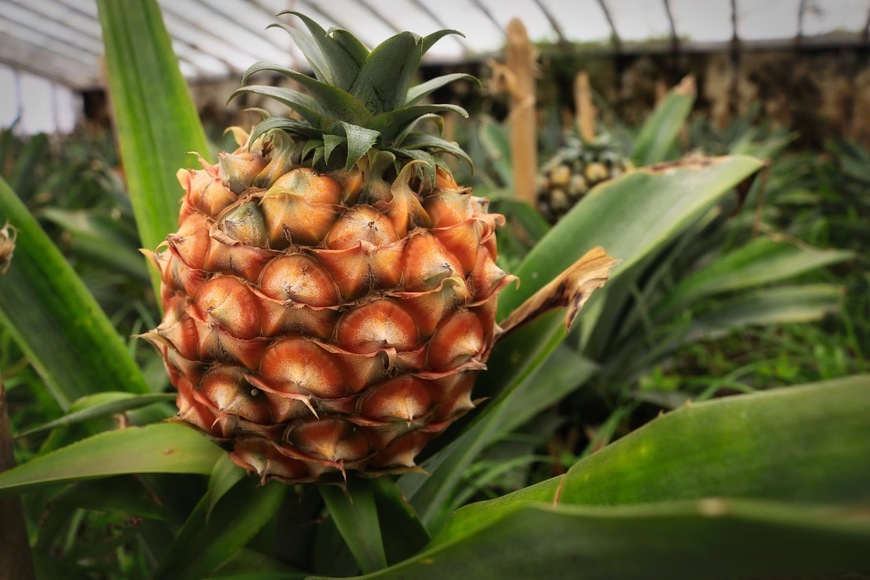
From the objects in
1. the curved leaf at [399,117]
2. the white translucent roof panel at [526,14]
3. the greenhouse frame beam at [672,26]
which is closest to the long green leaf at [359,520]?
the curved leaf at [399,117]

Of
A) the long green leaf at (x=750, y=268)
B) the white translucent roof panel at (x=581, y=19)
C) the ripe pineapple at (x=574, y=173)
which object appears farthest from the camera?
the white translucent roof panel at (x=581, y=19)

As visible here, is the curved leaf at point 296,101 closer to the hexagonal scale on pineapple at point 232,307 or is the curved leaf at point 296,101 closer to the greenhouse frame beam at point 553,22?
the hexagonal scale on pineapple at point 232,307

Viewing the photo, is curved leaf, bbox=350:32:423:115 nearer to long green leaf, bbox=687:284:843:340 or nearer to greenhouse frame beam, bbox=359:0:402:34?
long green leaf, bbox=687:284:843:340

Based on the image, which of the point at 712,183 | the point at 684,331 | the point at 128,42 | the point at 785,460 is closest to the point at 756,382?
the point at 684,331

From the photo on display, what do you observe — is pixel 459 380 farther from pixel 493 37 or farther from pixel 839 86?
pixel 493 37

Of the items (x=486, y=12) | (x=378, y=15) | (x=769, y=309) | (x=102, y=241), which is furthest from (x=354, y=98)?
(x=378, y=15)

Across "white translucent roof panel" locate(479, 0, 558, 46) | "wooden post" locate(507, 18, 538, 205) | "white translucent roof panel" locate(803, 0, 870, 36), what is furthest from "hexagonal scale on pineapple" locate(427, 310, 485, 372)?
"white translucent roof panel" locate(803, 0, 870, 36)

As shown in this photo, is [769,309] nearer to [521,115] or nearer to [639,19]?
[521,115]
